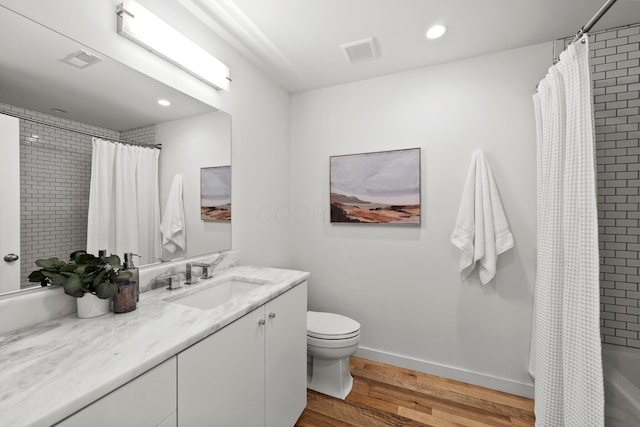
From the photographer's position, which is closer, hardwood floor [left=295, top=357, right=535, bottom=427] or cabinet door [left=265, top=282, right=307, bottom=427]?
cabinet door [left=265, top=282, right=307, bottom=427]

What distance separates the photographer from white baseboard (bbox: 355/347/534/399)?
6.33 feet

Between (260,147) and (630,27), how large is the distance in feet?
8.09

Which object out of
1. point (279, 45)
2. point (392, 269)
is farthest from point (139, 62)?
point (392, 269)

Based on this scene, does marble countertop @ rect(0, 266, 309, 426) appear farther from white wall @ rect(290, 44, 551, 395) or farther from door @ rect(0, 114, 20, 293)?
white wall @ rect(290, 44, 551, 395)

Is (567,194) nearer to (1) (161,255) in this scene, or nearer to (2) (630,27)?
(2) (630,27)

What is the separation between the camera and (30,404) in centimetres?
57

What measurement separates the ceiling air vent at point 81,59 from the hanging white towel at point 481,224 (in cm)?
226

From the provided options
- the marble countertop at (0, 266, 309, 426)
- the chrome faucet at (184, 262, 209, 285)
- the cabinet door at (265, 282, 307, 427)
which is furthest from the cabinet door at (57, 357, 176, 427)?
the chrome faucet at (184, 262, 209, 285)

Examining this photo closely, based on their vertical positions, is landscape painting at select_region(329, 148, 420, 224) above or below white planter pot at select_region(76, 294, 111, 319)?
above

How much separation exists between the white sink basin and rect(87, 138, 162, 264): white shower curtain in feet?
0.94

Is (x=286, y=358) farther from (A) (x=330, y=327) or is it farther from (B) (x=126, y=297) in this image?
(B) (x=126, y=297)

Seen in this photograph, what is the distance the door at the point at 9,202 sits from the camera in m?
0.92

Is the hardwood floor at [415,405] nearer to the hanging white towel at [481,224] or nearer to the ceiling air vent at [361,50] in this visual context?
the hanging white towel at [481,224]

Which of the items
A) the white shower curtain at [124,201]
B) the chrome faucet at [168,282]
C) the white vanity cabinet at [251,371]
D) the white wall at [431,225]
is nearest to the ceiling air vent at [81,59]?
the white shower curtain at [124,201]
